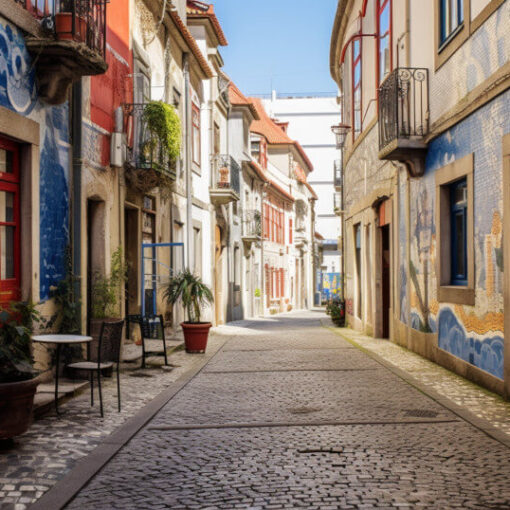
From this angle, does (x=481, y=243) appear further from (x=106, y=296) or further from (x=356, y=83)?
(x=356, y=83)

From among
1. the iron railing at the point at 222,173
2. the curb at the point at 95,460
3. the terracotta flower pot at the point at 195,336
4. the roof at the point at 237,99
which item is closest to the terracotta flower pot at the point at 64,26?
the curb at the point at 95,460

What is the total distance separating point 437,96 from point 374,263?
22.1 feet

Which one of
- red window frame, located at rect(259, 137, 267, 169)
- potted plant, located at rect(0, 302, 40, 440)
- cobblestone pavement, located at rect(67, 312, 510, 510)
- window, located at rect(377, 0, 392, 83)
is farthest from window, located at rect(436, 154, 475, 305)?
red window frame, located at rect(259, 137, 267, 169)

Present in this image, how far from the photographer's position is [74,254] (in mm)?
10109

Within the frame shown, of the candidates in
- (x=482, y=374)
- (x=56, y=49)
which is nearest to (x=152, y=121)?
(x=56, y=49)

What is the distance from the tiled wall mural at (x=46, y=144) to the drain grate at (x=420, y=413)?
4.59m

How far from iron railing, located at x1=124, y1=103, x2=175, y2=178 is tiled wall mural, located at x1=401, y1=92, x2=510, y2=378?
15.8 feet

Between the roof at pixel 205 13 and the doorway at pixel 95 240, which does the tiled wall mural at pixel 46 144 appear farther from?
the roof at pixel 205 13

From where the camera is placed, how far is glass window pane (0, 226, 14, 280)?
8281mm

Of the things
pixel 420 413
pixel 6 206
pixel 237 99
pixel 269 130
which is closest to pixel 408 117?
pixel 420 413

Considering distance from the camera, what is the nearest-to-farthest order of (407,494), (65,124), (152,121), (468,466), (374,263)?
(407,494)
(468,466)
(65,124)
(152,121)
(374,263)

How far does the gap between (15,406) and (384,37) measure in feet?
41.2

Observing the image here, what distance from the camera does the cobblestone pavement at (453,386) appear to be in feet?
24.3

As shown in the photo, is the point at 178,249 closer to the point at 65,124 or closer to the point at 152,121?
the point at 152,121
